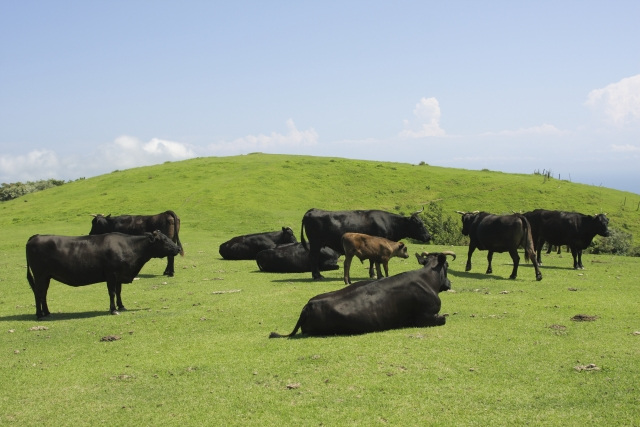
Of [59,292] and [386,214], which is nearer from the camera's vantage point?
[59,292]

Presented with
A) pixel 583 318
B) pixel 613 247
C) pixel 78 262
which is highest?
pixel 78 262

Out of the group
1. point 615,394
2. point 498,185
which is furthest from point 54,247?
point 498,185

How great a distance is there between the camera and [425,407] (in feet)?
24.6

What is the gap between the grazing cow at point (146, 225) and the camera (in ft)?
74.2

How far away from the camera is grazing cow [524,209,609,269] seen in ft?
76.1

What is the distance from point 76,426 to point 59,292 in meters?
11.5

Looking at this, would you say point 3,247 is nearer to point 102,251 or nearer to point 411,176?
point 102,251

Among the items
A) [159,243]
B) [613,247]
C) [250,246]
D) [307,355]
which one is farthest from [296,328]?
[613,247]

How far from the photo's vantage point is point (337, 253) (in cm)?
2170

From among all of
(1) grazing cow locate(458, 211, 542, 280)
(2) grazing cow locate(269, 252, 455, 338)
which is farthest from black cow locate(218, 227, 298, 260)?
(2) grazing cow locate(269, 252, 455, 338)

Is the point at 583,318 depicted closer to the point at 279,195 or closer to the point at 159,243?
the point at 159,243

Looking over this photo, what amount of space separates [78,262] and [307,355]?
292 inches

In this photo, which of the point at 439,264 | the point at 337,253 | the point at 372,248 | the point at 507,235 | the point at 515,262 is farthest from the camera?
the point at 337,253

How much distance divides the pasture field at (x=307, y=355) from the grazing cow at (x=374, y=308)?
34 centimetres
